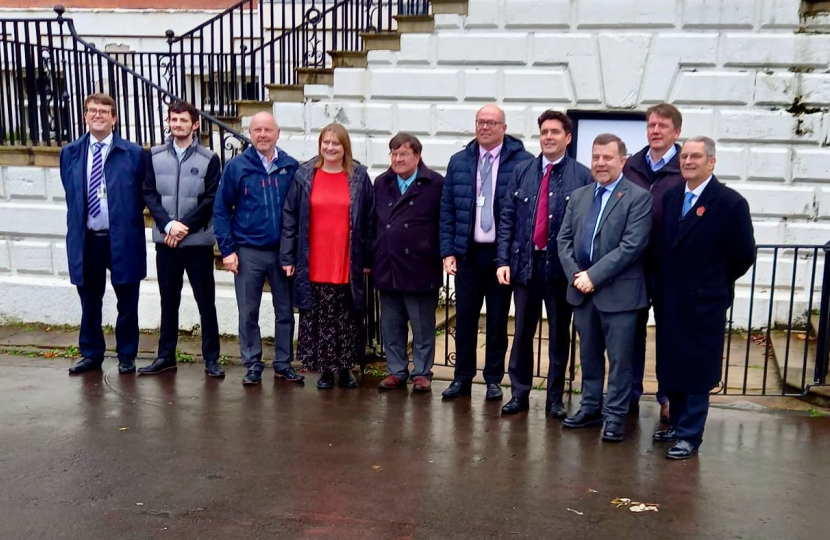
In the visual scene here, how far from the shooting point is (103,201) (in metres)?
7.39

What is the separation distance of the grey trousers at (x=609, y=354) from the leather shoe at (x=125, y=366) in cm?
374

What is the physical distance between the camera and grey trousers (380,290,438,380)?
6992mm

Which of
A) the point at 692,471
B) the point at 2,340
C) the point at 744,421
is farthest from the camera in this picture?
the point at 2,340

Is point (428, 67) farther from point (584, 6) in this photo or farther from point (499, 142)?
point (499, 142)

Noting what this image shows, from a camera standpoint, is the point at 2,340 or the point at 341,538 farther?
the point at 2,340

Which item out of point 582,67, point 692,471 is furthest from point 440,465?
point 582,67

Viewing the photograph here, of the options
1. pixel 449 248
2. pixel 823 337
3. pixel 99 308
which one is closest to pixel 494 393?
pixel 449 248

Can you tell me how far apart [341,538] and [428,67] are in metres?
6.24

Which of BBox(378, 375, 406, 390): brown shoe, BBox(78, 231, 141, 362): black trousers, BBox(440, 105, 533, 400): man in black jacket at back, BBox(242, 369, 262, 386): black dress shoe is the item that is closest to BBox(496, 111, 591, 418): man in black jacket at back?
BBox(440, 105, 533, 400): man in black jacket at back

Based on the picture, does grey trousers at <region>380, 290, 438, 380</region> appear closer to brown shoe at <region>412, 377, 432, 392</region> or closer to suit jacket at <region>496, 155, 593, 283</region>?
brown shoe at <region>412, 377, 432, 392</region>

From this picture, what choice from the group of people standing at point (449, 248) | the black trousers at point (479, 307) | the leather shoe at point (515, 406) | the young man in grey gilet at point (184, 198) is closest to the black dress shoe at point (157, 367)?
the group of people standing at point (449, 248)

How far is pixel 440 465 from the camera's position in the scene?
5.55 metres

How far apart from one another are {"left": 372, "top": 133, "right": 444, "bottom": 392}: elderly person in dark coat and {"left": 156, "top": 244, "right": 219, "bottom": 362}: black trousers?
4.78ft

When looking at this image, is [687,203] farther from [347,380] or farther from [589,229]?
[347,380]
